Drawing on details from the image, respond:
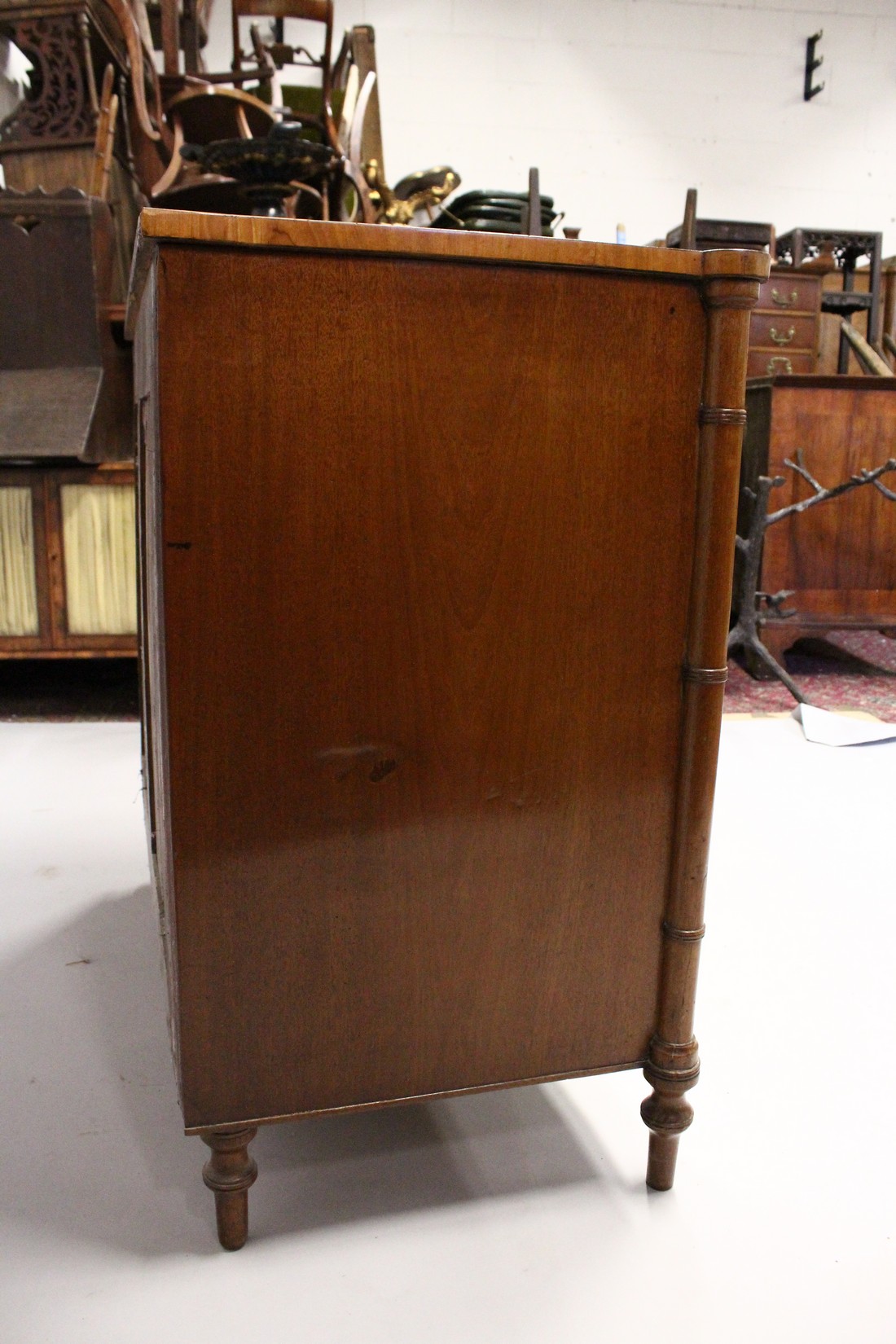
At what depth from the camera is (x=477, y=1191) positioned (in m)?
1.09

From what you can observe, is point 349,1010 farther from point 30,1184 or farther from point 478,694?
point 30,1184

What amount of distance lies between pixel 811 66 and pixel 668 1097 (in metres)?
5.83

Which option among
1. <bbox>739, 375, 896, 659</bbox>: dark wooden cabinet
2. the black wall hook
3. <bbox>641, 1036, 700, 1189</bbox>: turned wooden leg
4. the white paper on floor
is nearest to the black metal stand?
<bbox>739, 375, 896, 659</bbox>: dark wooden cabinet

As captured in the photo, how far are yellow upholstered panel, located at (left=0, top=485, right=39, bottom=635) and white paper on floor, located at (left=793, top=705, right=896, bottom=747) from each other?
7.36ft

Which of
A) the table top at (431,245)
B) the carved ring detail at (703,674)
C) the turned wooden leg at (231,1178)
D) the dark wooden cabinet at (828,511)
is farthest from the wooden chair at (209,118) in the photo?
Answer: the turned wooden leg at (231,1178)

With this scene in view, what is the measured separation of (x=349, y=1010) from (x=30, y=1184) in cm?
42

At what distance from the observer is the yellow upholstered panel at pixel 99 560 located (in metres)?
2.98

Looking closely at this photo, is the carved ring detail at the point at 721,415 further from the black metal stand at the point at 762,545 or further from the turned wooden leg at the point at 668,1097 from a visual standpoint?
the black metal stand at the point at 762,545

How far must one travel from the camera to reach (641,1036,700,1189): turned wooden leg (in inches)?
41.6

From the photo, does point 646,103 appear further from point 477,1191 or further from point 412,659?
point 477,1191

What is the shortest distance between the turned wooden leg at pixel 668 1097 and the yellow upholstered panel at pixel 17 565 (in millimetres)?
2472

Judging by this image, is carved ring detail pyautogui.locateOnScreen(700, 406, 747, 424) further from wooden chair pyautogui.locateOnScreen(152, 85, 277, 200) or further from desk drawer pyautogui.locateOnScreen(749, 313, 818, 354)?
desk drawer pyautogui.locateOnScreen(749, 313, 818, 354)

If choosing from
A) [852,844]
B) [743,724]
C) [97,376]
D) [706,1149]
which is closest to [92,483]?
[97,376]

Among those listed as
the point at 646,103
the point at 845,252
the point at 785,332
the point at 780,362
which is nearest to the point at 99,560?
the point at 780,362
